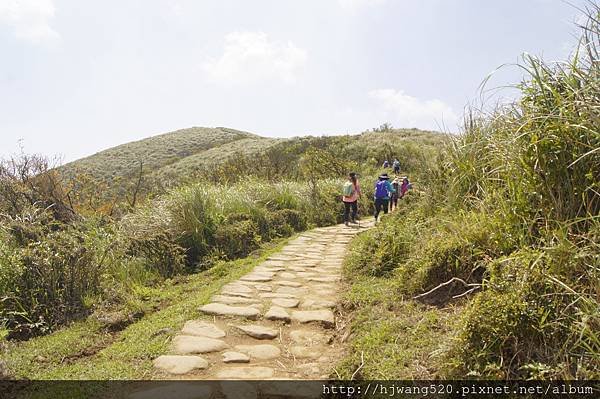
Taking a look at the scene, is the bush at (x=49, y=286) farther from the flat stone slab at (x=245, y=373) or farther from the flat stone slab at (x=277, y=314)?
the flat stone slab at (x=245, y=373)

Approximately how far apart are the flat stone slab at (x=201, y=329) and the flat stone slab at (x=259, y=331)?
0.21m

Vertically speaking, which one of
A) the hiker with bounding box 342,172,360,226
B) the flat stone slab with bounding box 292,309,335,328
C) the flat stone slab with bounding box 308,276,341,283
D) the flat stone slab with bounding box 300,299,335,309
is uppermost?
the hiker with bounding box 342,172,360,226

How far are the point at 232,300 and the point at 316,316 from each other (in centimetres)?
99

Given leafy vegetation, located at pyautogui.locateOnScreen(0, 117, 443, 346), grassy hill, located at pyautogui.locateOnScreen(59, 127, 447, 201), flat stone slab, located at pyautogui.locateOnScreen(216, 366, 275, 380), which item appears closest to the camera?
flat stone slab, located at pyautogui.locateOnScreen(216, 366, 275, 380)

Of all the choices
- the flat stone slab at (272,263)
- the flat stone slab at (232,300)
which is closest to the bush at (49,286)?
the flat stone slab at (232,300)

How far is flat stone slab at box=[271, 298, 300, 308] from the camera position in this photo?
445cm

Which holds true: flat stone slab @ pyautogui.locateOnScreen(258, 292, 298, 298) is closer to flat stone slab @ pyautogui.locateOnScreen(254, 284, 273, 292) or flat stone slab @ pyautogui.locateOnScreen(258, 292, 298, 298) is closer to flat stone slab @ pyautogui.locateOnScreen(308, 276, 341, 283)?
flat stone slab @ pyautogui.locateOnScreen(254, 284, 273, 292)

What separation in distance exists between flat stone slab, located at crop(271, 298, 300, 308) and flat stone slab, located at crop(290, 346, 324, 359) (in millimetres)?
963

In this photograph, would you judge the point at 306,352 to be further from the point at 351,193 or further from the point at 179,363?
the point at 351,193

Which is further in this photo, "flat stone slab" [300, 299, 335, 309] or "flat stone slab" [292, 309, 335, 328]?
"flat stone slab" [300, 299, 335, 309]

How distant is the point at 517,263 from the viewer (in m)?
2.72

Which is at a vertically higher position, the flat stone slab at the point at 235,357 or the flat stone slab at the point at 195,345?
the flat stone slab at the point at 195,345

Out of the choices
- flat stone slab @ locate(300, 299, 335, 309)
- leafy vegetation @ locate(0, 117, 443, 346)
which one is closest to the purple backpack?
leafy vegetation @ locate(0, 117, 443, 346)

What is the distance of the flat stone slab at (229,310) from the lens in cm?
411
